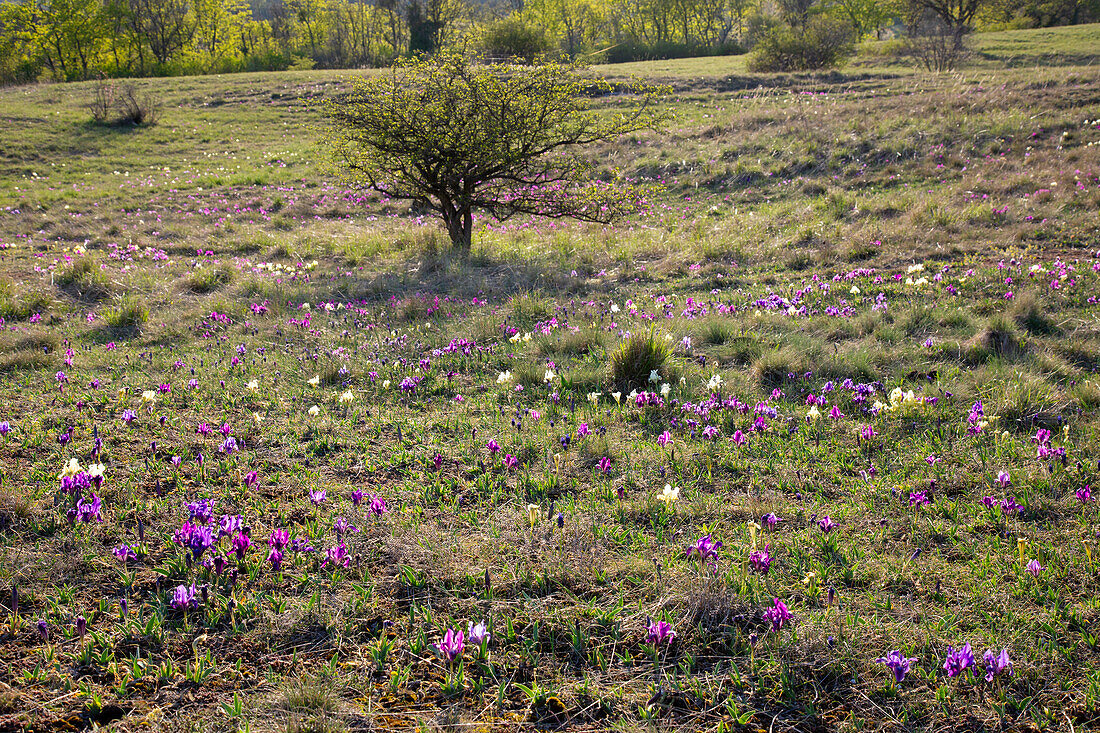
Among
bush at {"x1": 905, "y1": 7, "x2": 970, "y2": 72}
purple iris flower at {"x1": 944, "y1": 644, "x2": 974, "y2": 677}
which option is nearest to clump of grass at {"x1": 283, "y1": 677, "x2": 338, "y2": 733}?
purple iris flower at {"x1": 944, "y1": 644, "x2": 974, "y2": 677}

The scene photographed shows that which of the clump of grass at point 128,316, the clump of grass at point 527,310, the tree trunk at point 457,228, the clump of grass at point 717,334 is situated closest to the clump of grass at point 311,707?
the clump of grass at point 717,334

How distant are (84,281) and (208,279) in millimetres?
1736

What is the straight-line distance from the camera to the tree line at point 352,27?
41.1m

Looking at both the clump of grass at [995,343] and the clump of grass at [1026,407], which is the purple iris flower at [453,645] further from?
the clump of grass at [995,343]

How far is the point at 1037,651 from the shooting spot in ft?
7.89

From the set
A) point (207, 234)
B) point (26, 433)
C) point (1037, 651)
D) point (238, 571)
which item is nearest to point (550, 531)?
point (238, 571)

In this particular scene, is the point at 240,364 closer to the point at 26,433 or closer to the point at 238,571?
the point at 26,433

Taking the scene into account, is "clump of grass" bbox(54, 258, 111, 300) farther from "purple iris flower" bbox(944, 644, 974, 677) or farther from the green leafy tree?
the green leafy tree

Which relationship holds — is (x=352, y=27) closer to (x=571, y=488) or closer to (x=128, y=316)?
(x=128, y=316)

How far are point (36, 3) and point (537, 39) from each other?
4683 cm

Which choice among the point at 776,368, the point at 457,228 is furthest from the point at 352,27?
the point at 776,368

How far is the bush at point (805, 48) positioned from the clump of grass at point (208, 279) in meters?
31.8

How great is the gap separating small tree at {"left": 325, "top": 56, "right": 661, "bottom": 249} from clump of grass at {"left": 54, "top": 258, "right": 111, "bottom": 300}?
4100 millimetres

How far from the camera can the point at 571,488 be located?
12.4ft
